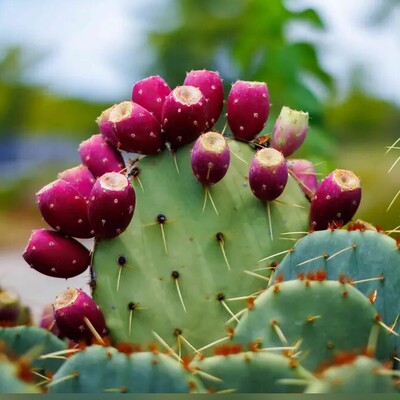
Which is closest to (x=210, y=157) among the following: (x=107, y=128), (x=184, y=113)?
(x=184, y=113)

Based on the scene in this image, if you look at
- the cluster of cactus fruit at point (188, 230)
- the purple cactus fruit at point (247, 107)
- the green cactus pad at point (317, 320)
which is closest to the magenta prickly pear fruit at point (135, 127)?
the cluster of cactus fruit at point (188, 230)

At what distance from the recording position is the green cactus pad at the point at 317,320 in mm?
910

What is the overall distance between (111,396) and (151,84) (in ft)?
1.87

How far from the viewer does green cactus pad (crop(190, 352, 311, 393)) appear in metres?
0.82

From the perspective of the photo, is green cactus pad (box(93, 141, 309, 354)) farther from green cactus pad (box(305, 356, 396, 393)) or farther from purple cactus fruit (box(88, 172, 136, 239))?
green cactus pad (box(305, 356, 396, 393))

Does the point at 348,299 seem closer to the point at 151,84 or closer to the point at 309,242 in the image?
the point at 309,242

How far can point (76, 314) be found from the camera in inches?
42.6

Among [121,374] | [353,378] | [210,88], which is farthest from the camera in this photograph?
[210,88]

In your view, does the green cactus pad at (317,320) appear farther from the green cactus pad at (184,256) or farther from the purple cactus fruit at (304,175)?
the purple cactus fruit at (304,175)

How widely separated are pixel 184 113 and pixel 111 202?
0.16 m

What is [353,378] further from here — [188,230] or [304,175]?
[304,175]

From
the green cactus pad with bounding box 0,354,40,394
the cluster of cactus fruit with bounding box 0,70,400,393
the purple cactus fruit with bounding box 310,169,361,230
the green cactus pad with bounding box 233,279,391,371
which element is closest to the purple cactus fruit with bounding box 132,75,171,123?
the cluster of cactus fruit with bounding box 0,70,400,393

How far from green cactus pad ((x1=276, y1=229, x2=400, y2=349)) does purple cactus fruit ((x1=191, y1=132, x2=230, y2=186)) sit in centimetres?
15

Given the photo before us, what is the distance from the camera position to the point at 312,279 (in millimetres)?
926
